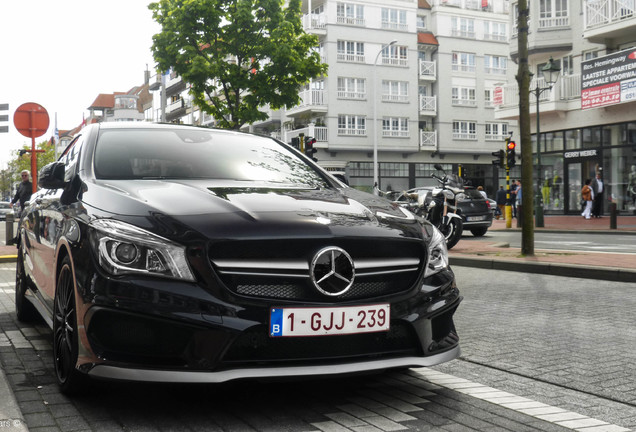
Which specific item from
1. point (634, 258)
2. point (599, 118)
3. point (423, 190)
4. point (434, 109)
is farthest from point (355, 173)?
point (634, 258)

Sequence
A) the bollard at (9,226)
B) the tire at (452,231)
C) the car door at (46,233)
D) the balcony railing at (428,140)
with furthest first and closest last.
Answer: the balcony railing at (428,140)
the bollard at (9,226)
the tire at (452,231)
the car door at (46,233)

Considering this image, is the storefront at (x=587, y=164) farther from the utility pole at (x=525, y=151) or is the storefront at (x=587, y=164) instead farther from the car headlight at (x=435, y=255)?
the car headlight at (x=435, y=255)

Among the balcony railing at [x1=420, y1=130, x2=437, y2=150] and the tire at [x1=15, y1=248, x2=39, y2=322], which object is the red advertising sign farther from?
the tire at [x1=15, y1=248, x2=39, y2=322]

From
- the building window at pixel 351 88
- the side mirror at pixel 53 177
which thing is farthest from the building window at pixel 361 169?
the side mirror at pixel 53 177

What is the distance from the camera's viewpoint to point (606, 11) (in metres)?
30.9

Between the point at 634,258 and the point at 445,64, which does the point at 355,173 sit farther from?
the point at 634,258

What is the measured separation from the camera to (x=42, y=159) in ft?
295

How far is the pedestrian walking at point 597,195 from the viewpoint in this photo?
3042 centimetres

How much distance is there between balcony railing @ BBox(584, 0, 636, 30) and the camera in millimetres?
29969

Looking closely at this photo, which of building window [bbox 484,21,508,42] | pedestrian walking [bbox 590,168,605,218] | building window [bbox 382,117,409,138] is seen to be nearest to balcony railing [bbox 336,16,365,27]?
building window [bbox 382,117,409,138]

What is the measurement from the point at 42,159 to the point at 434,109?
52913 millimetres

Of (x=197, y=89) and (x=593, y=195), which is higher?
(x=197, y=89)

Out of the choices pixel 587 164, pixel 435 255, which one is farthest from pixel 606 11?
pixel 435 255

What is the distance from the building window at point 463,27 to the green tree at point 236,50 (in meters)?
31.6
